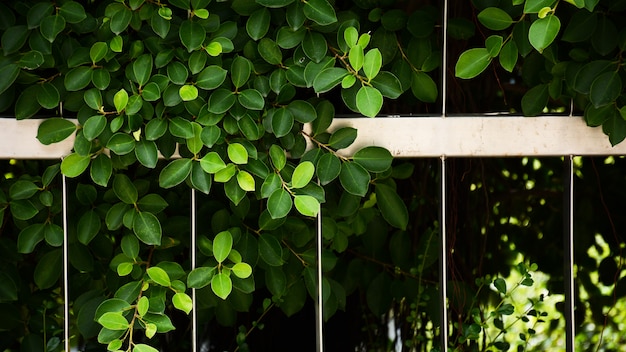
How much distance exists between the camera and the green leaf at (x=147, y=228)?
1.55 metres

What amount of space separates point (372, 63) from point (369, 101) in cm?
7

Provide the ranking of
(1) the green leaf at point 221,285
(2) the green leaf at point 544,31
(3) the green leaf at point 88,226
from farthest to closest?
1. (3) the green leaf at point 88,226
2. (1) the green leaf at point 221,285
3. (2) the green leaf at point 544,31

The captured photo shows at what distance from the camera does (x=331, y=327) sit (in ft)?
8.30

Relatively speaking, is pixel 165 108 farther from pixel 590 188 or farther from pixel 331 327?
pixel 590 188

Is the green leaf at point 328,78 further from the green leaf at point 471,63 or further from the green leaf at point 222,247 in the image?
the green leaf at point 222,247

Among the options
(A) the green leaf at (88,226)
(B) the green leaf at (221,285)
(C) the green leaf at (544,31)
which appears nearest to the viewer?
(C) the green leaf at (544,31)

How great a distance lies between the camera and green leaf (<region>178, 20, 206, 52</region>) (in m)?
1.49

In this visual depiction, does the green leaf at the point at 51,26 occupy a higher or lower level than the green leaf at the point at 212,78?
higher

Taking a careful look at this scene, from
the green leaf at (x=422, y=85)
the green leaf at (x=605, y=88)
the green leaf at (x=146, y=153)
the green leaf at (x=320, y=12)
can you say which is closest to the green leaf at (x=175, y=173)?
the green leaf at (x=146, y=153)

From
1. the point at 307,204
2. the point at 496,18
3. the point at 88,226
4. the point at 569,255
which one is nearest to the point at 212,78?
the point at 307,204

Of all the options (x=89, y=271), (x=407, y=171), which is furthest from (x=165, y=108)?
(x=407, y=171)

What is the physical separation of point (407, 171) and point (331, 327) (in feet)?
2.65

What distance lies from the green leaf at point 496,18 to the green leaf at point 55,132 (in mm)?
826

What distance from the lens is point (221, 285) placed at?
1.52 m
